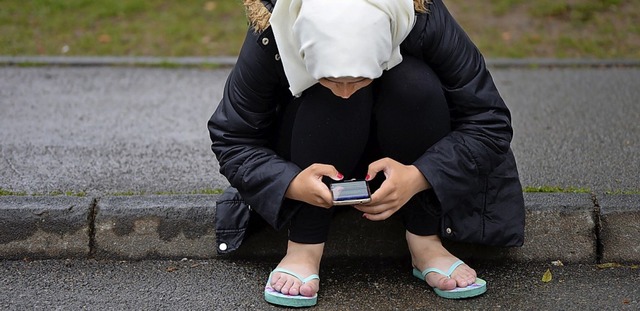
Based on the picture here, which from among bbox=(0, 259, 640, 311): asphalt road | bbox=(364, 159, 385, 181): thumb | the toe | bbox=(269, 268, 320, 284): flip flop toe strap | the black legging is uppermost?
the black legging

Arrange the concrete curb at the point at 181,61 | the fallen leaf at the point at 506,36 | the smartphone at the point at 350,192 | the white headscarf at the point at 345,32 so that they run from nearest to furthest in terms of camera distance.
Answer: the white headscarf at the point at 345,32 → the smartphone at the point at 350,192 → the concrete curb at the point at 181,61 → the fallen leaf at the point at 506,36

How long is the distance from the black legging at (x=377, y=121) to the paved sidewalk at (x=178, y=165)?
0.38 metres

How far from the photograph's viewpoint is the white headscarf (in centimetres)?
221

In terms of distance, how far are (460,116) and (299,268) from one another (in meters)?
0.63

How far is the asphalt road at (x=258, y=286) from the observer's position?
2652 mm

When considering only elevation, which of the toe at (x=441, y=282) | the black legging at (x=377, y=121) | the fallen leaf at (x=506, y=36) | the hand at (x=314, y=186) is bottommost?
the fallen leaf at (x=506, y=36)

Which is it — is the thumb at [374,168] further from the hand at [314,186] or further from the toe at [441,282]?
the toe at [441,282]

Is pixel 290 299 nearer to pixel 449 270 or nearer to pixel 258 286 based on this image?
pixel 258 286

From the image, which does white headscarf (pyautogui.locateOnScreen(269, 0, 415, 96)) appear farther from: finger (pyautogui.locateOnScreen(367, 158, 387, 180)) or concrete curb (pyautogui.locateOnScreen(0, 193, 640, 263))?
concrete curb (pyautogui.locateOnScreen(0, 193, 640, 263))

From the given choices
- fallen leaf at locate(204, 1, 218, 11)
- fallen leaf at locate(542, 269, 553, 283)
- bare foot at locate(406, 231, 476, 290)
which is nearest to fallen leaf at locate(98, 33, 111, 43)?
fallen leaf at locate(204, 1, 218, 11)

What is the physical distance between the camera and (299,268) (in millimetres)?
2686

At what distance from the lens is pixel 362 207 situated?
2549mm

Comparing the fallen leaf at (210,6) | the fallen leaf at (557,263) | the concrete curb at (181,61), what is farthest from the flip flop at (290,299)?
the fallen leaf at (210,6)

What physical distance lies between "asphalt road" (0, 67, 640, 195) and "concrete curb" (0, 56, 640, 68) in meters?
0.05
